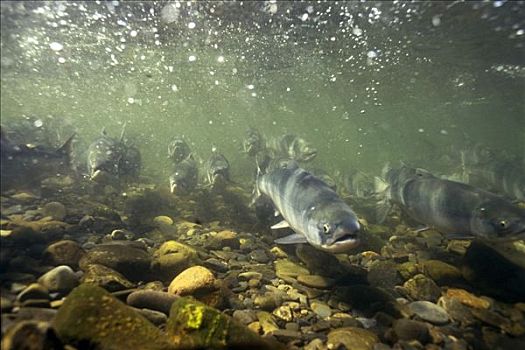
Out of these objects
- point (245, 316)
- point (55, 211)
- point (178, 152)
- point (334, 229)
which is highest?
point (178, 152)

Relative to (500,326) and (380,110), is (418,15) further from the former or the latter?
(380,110)

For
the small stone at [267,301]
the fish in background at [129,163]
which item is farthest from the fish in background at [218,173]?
the small stone at [267,301]

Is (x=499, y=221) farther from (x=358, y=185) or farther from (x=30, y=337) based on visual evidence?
(x=358, y=185)

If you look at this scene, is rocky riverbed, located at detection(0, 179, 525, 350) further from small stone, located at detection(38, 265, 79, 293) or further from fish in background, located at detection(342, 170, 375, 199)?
fish in background, located at detection(342, 170, 375, 199)

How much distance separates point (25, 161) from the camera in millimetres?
8953

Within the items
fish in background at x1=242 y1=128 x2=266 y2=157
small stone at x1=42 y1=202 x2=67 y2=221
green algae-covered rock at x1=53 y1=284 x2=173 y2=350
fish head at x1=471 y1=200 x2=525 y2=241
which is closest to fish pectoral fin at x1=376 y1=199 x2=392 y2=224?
fish head at x1=471 y1=200 x2=525 y2=241

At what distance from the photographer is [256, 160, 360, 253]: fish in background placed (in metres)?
4.30

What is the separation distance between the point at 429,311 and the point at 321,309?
1508 millimetres

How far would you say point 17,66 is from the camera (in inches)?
1138

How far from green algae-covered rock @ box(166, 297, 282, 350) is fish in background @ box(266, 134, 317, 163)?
10.9 m

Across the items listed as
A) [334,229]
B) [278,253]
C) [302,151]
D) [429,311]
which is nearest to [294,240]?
[334,229]

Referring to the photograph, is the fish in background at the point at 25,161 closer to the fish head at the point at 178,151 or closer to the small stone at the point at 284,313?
the fish head at the point at 178,151

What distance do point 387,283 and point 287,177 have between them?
2582 mm

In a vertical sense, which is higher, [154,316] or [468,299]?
[154,316]
